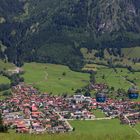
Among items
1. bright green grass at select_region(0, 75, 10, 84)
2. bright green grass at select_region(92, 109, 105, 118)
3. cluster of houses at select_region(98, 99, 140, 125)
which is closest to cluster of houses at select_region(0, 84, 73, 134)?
bright green grass at select_region(0, 75, 10, 84)

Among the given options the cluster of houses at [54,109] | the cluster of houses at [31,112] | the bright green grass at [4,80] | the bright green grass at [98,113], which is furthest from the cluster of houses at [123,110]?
the bright green grass at [4,80]

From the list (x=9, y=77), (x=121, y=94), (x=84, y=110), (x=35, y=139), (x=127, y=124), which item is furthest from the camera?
(x=9, y=77)

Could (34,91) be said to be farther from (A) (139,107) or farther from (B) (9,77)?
(A) (139,107)

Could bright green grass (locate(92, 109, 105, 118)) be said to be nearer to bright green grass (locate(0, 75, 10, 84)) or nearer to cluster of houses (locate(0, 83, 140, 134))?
cluster of houses (locate(0, 83, 140, 134))

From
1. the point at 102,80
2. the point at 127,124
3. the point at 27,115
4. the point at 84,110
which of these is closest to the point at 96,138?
the point at 127,124

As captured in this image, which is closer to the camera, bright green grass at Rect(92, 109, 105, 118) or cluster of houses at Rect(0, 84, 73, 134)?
cluster of houses at Rect(0, 84, 73, 134)

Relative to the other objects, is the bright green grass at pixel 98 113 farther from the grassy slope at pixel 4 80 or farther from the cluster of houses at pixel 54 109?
the grassy slope at pixel 4 80

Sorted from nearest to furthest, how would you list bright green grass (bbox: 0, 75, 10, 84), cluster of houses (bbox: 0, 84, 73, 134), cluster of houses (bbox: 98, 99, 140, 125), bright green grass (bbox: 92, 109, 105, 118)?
cluster of houses (bbox: 0, 84, 73, 134) < cluster of houses (bbox: 98, 99, 140, 125) < bright green grass (bbox: 92, 109, 105, 118) < bright green grass (bbox: 0, 75, 10, 84)

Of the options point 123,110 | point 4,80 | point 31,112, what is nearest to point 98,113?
point 123,110
